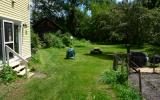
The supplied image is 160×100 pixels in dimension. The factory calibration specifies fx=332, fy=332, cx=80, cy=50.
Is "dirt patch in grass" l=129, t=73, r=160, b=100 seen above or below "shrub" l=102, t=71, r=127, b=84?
below

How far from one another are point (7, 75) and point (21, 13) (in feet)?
18.9

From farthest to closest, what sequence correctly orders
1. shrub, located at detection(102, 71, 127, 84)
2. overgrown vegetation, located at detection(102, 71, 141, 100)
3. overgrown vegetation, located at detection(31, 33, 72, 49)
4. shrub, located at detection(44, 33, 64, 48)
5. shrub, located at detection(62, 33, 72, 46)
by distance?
shrub, located at detection(62, 33, 72, 46) → shrub, located at detection(44, 33, 64, 48) → overgrown vegetation, located at detection(31, 33, 72, 49) → shrub, located at detection(102, 71, 127, 84) → overgrown vegetation, located at detection(102, 71, 141, 100)

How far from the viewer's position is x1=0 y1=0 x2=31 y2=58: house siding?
1412cm

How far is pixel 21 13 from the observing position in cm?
1747

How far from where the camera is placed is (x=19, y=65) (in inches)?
595

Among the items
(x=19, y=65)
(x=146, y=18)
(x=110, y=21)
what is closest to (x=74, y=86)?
(x=19, y=65)

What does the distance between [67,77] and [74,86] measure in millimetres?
2287

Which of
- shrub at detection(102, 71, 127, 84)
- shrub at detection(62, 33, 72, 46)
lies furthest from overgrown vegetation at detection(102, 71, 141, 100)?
shrub at detection(62, 33, 72, 46)

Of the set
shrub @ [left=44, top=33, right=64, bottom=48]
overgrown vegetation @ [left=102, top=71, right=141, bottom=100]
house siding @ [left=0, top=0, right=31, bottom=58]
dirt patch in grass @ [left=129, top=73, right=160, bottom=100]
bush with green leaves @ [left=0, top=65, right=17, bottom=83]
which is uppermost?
house siding @ [left=0, top=0, right=31, bottom=58]

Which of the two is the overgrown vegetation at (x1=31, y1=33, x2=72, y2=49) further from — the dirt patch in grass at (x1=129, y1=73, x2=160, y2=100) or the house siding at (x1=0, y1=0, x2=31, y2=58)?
the dirt patch in grass at (x1=129, y1=73, x2=160, y2=100)

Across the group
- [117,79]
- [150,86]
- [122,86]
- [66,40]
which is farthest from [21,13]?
[66,40]

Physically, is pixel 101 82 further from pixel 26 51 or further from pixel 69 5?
pixel 69 5

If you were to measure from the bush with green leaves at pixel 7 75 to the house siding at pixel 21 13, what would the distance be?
2.23 meters

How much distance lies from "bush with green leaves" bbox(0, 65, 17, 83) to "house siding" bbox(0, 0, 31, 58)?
7.31 ft
